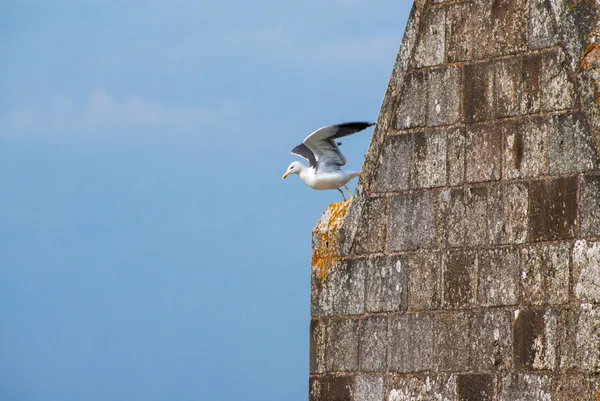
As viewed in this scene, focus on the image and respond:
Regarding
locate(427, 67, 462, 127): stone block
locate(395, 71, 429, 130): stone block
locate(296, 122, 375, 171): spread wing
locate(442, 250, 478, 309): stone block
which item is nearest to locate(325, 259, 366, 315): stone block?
locate(442, 250, 478, 309): stone block

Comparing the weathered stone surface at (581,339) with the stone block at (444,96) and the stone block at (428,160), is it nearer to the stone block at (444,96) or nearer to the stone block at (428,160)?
the stone block at (428,160)

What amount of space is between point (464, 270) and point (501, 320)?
1.48 feet

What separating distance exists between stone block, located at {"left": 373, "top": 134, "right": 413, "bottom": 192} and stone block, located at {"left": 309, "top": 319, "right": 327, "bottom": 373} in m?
1.10

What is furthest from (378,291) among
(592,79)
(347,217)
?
(592,79)

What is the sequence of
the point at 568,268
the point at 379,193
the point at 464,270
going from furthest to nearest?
1. the point at 379,193
2. the point at 464,270
3. the point at 568,268

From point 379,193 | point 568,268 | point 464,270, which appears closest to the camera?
point 568,268

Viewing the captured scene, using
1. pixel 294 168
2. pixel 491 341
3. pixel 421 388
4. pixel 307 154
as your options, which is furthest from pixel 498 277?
pixel 294 168

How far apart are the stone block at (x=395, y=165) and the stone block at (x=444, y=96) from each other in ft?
0.84

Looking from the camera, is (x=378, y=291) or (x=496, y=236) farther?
(x=378, y=291)

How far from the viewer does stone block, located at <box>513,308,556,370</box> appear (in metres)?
7.21

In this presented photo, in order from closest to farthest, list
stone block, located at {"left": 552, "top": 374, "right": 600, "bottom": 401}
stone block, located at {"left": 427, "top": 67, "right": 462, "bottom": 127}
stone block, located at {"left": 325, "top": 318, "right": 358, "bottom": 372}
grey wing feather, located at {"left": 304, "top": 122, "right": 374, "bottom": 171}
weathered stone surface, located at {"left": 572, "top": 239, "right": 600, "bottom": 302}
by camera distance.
→ 1. stone block, located at {"left": 552, "top": 374, "right": 600, "bottom": 401}
2. weathered stone surface, located at {"left": 572, "top": 239, "right": 600, "bottom": 302}
3. stone block, located at {"left": 427, "top": 67, "right": 462, "bottom": 127}
4. stone block, located at {"left": 325, "top": 318, "right": 358, "bottom": 372}
5. grey wing feather, located at {"left": 304, "top": 122, "right": 374, "bottom": 171}

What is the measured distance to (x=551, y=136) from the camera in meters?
7.44

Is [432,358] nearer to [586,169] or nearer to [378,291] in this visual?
[378,291]

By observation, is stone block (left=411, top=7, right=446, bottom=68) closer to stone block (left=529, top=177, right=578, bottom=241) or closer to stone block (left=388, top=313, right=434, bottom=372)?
stone block (left=529, top=177, right=578, bottom=241)
